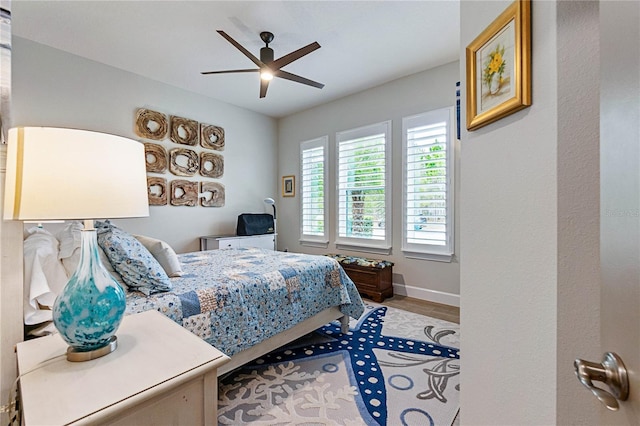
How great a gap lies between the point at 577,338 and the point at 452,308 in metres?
2.85

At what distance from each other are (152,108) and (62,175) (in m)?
3.47

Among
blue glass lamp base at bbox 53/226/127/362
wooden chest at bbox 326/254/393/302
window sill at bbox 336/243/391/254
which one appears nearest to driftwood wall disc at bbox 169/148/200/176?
window sill at bbox 336/243/391/254

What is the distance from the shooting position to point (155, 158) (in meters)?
3.62

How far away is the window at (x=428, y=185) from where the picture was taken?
10.9ft

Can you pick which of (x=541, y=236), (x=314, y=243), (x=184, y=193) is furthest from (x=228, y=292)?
(x=314, y=243)

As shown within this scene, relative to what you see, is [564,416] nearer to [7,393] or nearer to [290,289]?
[290,289]

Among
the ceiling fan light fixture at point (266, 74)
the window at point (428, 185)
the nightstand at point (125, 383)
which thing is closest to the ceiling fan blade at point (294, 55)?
the ceiling fan light fixture at point (266, 74)

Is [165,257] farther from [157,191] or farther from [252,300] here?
[157,191]

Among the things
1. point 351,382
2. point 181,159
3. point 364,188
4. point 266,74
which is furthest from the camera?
point 364,188

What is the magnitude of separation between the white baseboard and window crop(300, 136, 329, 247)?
1.37 m

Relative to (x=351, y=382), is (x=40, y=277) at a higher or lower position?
higher

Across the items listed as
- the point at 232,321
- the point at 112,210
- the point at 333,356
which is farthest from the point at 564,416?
the point at 333,356

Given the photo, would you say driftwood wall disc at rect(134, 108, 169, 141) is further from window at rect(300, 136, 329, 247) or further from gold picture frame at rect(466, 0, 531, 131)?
gold picture frame at rect(466, 0, 531, 131)

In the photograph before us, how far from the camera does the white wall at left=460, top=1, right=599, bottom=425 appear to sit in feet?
2.15
